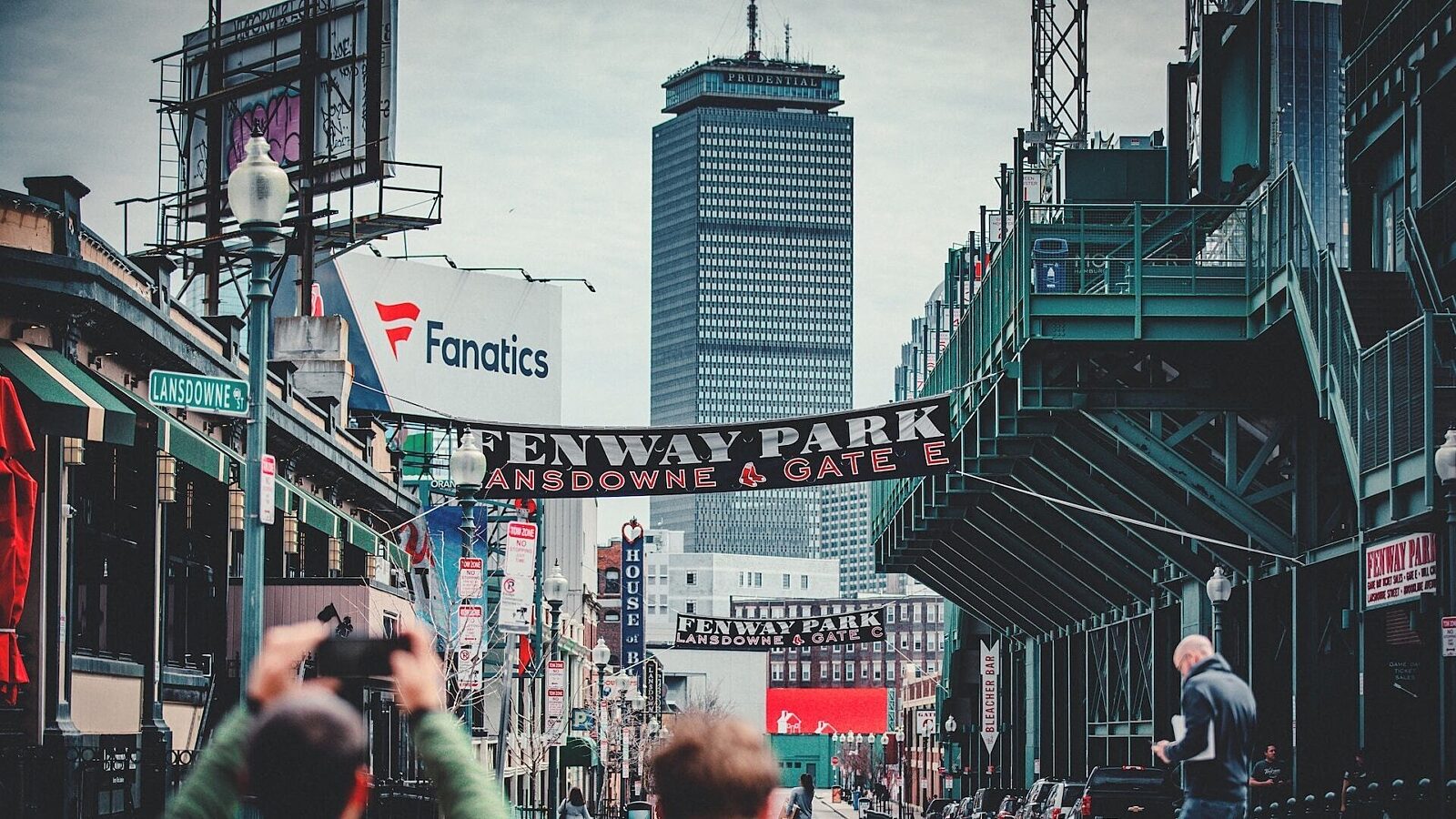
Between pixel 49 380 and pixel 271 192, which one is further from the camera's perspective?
pixel 49 380

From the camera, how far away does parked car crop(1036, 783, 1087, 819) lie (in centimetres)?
2927

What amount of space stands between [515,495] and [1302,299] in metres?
11.9

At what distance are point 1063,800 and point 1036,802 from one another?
2221mm

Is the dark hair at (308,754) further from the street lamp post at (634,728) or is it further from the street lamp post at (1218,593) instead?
the street lamp post at (634,728)

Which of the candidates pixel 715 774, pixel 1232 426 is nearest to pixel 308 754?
pixel 715 774

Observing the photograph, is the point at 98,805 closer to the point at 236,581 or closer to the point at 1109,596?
the point at 236,581

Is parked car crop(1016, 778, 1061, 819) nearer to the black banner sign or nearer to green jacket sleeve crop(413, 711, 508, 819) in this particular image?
green jacket sleeve crop(413, 711, 508, 819)

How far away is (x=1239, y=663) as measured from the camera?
1373 inches

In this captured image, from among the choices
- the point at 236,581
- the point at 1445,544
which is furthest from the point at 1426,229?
the point at 236,581

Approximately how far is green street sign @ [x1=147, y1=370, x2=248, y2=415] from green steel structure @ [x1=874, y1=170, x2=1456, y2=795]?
14.4 metres

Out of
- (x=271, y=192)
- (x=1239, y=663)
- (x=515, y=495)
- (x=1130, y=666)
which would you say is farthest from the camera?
(x=1130, y=666)

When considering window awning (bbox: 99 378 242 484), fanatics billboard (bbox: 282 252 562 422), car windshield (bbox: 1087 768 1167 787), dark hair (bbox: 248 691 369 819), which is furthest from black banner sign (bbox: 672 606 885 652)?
dark hair (bbox: 248 691 369 819)

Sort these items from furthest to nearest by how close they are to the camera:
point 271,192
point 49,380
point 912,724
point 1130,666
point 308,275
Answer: point 912,724 → point 1130,666 → point 308,275 → point 49,380 → point 271,192

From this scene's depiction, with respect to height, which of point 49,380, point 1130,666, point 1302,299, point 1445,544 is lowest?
point 1130,666
